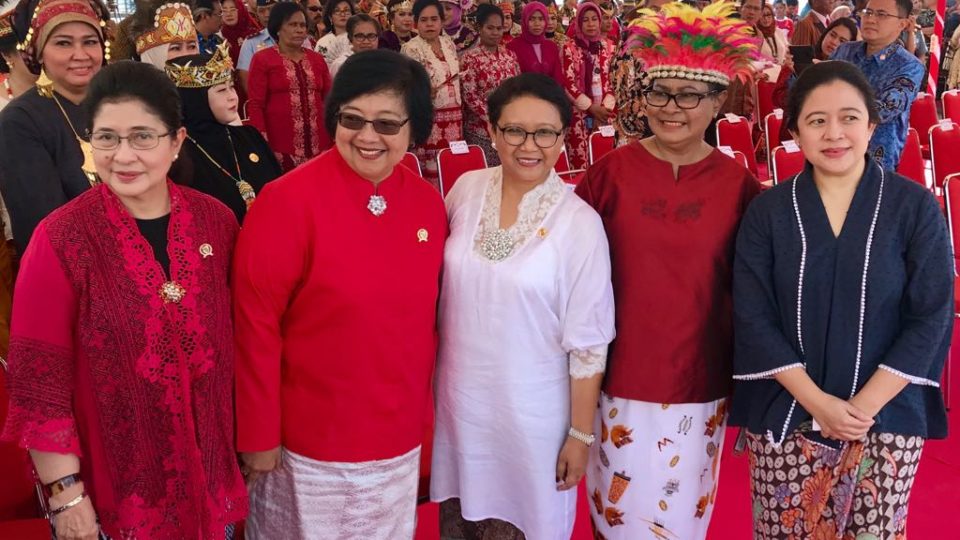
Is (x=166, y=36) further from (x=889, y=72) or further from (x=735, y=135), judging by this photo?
(x=735, y=135)

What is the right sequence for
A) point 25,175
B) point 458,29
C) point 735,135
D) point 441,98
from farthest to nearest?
point 458,29
point 735,135
point 441,98
point 25,175

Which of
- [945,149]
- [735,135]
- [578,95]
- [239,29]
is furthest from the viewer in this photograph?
[239,29]

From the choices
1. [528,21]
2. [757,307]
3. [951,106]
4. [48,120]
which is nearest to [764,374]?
[757,307]

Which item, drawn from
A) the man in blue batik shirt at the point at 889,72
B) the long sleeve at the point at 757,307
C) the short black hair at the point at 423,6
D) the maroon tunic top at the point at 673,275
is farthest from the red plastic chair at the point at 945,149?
the long sleeve at the point at 757,307

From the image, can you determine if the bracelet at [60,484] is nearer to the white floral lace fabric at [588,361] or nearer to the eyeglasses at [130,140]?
the eyeglasses at [130,140]

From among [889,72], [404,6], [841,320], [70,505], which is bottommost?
[70,505]

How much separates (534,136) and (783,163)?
2705 millimetres

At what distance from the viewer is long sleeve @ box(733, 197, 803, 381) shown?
72.7 inches

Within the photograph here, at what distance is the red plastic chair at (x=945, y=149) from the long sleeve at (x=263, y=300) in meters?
4.37

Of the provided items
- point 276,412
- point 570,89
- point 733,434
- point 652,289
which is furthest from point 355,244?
point 570,89

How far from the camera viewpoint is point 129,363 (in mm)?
1544

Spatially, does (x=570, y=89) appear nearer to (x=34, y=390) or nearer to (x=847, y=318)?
(x=847, y=318)

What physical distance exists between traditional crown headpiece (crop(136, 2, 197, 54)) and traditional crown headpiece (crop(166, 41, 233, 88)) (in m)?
0.25

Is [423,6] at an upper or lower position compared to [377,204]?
upper
